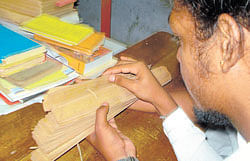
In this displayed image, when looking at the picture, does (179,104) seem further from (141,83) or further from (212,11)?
(212,11)

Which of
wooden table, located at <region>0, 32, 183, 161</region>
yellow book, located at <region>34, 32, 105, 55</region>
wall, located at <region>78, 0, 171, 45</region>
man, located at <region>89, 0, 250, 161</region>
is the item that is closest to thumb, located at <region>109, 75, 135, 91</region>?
man, located at <region>89, 0, 250, 161</region>

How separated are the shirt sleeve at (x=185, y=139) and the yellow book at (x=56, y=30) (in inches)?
22.4

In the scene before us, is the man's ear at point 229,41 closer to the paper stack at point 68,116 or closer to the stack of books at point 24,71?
the paper stack at point 68,116

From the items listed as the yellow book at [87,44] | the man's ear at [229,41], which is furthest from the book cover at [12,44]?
the man's ear at [229,41]

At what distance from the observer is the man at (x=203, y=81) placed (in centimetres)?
57

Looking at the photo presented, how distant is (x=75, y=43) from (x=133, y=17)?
1.77 metres

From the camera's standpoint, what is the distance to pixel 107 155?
0.81 metres

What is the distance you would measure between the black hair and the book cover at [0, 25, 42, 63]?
0.71 meters

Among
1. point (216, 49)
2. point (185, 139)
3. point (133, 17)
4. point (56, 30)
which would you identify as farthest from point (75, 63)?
point (133, 17)

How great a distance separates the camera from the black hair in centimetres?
55

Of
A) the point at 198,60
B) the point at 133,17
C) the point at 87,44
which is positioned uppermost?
the point at 198,60

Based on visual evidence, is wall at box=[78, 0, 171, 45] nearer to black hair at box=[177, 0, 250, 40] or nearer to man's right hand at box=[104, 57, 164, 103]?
man's right hand at box=[104, 57, 164, 103]

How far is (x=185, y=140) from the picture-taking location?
0.91 metres

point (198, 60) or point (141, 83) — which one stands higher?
point (198, 60)
